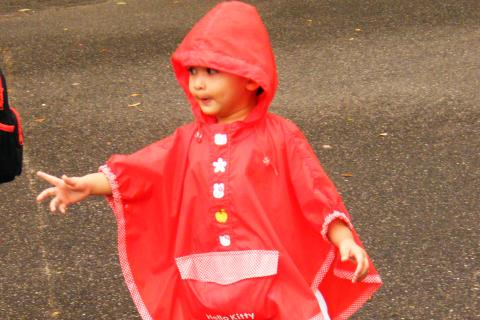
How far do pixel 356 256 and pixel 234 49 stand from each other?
0.72 meters

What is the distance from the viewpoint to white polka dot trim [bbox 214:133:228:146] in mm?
3160

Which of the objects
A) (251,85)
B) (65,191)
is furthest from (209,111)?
(65,191)

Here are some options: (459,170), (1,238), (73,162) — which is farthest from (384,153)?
(1,238)

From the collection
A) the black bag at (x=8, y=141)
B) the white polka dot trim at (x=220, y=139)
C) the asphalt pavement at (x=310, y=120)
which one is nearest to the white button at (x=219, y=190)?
the white polka dot trim at (x=220, y=139)

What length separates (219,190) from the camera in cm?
315

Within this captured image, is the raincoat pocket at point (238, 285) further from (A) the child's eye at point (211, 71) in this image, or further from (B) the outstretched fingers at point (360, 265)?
(A) the child's eye at point (211, 71)

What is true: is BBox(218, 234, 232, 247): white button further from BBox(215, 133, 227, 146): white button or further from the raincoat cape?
BBox(215, 133, 227, 146): white button

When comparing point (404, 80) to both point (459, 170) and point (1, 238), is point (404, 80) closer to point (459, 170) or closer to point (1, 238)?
point (459, 170)

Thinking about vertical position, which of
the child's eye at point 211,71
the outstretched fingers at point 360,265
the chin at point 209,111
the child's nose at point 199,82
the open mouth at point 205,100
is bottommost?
the outstretched fingers at point 360,265

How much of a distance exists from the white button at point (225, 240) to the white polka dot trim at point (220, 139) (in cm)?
29

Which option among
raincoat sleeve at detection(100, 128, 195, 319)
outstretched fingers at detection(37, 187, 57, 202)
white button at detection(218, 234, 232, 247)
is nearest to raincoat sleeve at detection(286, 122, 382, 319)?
white button at detection(218, 234, 232, 247)

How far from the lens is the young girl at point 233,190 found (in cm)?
312

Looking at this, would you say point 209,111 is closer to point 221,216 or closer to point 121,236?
point 221,216

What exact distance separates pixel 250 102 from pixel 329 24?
17.0ft
